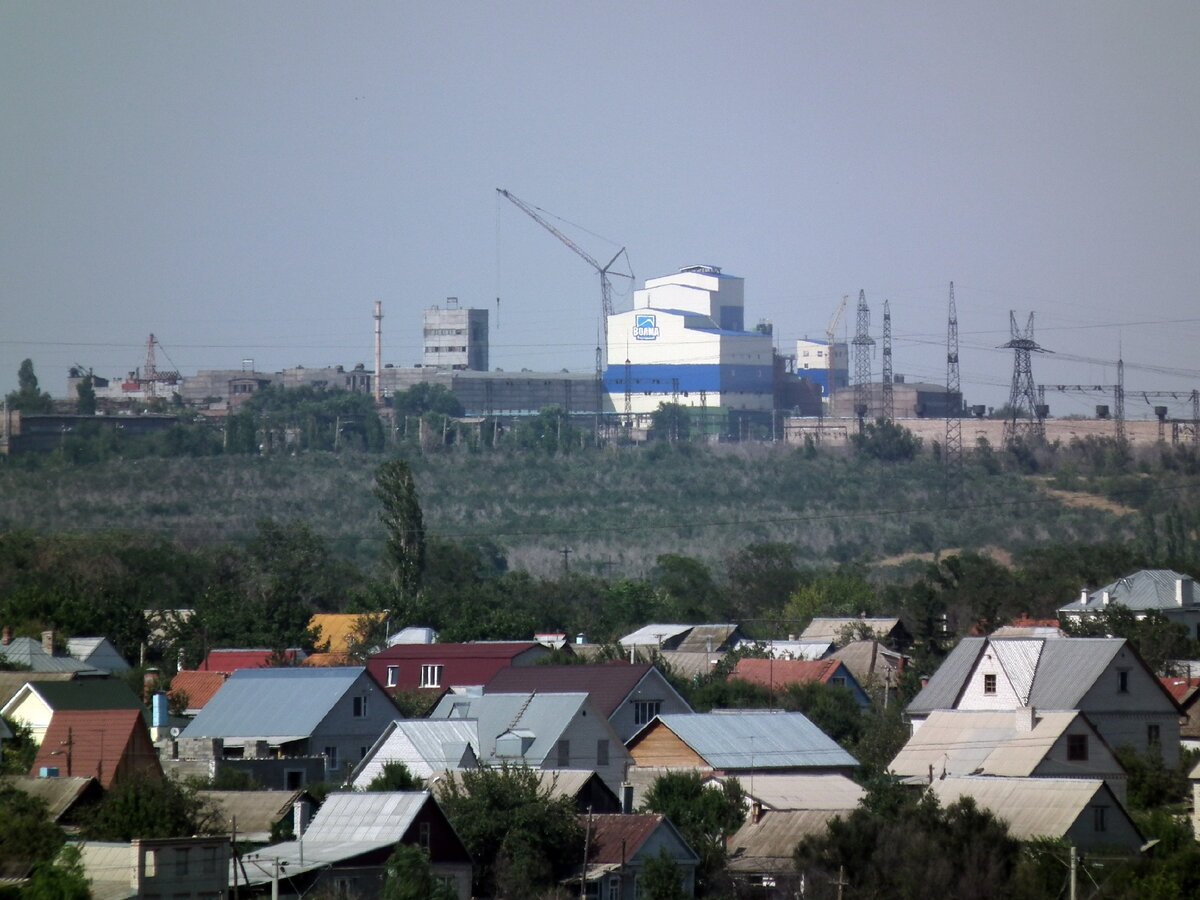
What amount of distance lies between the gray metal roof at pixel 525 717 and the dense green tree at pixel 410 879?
8.57 m

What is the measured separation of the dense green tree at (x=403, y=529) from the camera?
69250 mm

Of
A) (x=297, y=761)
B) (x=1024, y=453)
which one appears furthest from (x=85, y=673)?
(x=1024, y=453)

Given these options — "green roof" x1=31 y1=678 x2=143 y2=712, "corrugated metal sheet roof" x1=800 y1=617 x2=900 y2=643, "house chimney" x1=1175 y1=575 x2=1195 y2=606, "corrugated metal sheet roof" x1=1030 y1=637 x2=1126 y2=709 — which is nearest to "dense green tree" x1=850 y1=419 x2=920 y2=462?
"corrugated metal sheet roof" x1=800 y1=617 x2=900 y2=643

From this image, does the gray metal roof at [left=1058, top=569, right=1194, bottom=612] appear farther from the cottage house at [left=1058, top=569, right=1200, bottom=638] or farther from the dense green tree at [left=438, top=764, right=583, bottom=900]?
the dense green tree at [left=438, top=764, right=583, bottom=900]

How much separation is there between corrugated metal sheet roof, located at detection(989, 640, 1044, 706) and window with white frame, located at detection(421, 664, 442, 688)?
12.0 meters

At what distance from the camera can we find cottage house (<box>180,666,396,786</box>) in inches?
1431

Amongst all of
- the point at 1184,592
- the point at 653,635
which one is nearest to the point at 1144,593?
the point at 1184,592

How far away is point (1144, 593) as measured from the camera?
57.4 m

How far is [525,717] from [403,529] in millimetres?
34292

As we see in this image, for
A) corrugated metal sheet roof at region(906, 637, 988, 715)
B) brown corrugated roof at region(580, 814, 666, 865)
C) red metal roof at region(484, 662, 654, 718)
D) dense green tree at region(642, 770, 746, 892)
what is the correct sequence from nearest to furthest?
brown corrugated roof at region(580, 814, 666, 865)
dense green tree at region(642, 770, 746, 892)
red metal roof at region(484, 662, 654, 718)
corrugated metal sheet roof at region(906, 637, 988, 715)

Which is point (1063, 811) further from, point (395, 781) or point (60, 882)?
point (60, 882)

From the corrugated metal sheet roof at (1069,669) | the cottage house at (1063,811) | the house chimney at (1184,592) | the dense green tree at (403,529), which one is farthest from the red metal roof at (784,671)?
the dense green tree at (403,529)

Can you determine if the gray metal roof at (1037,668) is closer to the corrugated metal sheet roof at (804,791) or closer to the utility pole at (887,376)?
the corrugated metal sheet roof at (804,791)

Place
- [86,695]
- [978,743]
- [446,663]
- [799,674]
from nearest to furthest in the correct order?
[86,695], [978,743], [446,663], [799,674]
